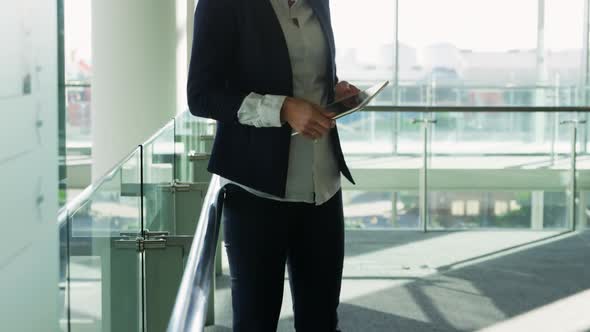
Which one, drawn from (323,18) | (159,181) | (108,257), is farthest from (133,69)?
(323,18)

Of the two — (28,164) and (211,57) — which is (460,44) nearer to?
(211,57)

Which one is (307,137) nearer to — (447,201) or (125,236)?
(125,236)

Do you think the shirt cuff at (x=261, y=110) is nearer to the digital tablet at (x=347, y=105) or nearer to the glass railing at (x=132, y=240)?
the digital tablet at (x=347, y=105)

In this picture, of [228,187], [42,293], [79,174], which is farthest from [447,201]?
[79,174]

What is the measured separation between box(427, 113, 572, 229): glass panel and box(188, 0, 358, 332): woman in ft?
15.8

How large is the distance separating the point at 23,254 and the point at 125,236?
1.63 metres

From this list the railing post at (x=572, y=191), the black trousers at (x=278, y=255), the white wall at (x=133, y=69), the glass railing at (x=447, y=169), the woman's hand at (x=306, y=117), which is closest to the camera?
the woman's hand at (x=306, y=117)

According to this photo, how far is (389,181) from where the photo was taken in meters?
6.74

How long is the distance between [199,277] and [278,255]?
22.1 inches

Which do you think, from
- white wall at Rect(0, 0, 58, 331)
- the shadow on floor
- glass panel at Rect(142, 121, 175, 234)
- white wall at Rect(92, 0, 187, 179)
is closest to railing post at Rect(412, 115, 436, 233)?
the shadow on floor

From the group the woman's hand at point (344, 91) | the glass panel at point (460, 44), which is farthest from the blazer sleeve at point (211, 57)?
the glass panel at point (460, 44)

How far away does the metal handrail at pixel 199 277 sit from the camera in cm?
115

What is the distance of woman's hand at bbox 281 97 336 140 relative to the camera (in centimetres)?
183

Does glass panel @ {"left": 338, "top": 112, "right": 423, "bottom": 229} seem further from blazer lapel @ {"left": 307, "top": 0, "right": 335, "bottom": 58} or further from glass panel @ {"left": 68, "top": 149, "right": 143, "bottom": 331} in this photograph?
blazer lapel @ {"left": 307, "top": 0, "right": 335, "bottom": 58}
